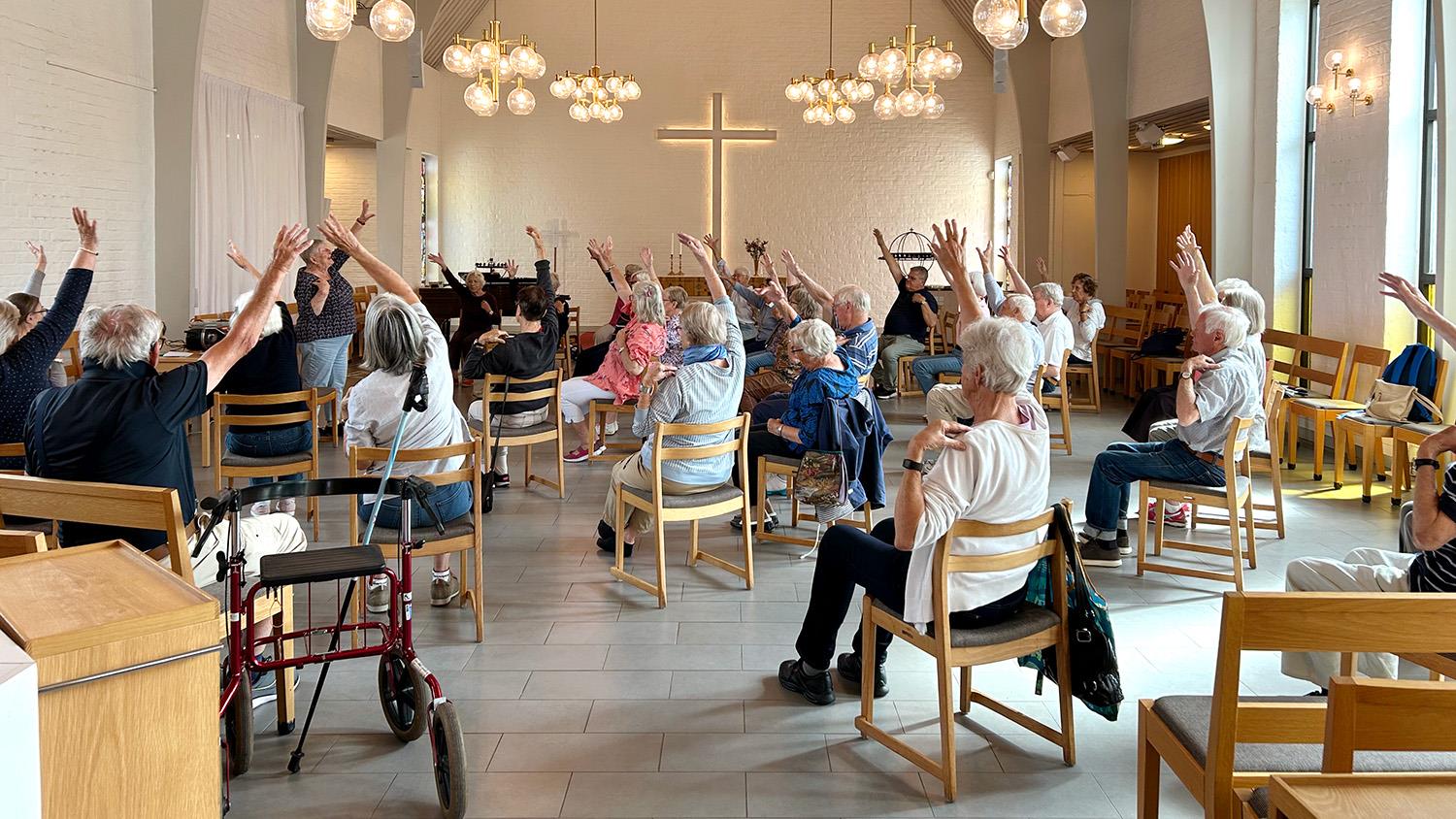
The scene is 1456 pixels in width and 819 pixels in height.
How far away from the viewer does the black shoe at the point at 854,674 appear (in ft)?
12.0

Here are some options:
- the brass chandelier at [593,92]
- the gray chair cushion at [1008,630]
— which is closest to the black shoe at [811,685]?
the gray chair cushion at [1008,630]

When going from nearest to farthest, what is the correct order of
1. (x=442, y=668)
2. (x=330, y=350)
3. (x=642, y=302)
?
(x=442, y=668) → (x=642, y=302) → (x=330, y=350)

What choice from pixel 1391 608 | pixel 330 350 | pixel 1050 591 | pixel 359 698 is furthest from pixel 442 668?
pixel 330 350

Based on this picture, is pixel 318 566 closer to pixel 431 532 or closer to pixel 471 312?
pixel 431 532

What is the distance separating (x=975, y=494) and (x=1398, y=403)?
4.57 m

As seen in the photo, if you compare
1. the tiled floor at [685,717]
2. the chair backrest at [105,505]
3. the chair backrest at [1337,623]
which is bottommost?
the tiled floor at [685,717]

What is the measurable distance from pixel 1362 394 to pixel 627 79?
7.11 meters

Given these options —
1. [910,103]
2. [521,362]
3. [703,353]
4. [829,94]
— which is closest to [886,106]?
[910,103]

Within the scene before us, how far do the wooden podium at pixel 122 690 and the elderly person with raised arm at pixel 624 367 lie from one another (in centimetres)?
517

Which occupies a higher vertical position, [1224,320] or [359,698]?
[1224,320]

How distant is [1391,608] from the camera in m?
2.01

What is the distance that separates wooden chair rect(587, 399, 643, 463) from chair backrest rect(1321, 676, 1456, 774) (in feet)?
18.6

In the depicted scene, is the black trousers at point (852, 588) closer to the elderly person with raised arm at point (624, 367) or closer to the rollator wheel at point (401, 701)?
the rollator wheel at point (401, 701)

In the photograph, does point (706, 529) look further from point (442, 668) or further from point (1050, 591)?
point (1050, 591)
